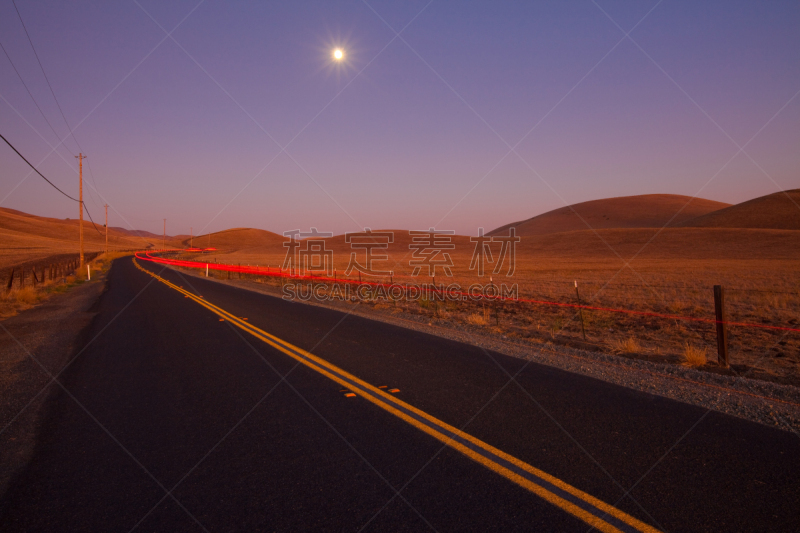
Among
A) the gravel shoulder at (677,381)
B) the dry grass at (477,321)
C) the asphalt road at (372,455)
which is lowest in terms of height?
the asphalt road at (372,455)

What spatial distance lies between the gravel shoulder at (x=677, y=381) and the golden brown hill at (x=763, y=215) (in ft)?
329

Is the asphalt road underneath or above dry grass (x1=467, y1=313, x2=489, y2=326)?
underneath

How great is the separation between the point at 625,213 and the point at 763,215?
43.4m

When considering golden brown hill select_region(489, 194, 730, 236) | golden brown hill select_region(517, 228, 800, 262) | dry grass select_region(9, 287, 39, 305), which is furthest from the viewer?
golden brown hill select_region(489, 194, 730, 236)

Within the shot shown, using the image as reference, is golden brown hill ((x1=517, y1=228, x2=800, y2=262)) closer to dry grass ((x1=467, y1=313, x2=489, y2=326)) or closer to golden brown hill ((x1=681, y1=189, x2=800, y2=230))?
golden brown hill ((x1=681, y1=189, x2=800, y2=230))

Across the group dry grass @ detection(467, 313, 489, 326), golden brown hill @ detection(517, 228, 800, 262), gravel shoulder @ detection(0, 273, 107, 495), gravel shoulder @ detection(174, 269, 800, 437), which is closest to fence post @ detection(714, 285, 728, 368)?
gravel shoulder @ detection(174, 269, 800, 437)

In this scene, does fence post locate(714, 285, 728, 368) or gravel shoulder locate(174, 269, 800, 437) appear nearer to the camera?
gravel shoulder locate(174, 269, 800, 437)

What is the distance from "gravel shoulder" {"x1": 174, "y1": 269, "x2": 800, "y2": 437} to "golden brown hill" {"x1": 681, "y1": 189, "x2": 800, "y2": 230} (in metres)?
100

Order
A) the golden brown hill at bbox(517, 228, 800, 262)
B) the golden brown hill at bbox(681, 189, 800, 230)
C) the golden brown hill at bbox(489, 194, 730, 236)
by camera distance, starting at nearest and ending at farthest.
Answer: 1. the golden brown hill at bbox(517, 228, 800, 262)
2. the golden brown hill at bbox(681, 189, 800, 230)
3. the golden brown hill at bbox(489, 194, 730, 236)

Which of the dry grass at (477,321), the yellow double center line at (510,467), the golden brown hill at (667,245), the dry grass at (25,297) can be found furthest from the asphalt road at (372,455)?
the golden brown hill at (667,245)

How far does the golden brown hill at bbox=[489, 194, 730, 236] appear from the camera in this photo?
122625 mm

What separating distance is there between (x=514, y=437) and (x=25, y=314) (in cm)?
1621

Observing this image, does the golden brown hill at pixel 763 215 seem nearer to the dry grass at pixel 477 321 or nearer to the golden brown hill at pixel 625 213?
the golden brown hill at pixel 625 213

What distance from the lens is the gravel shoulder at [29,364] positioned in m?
4.37
